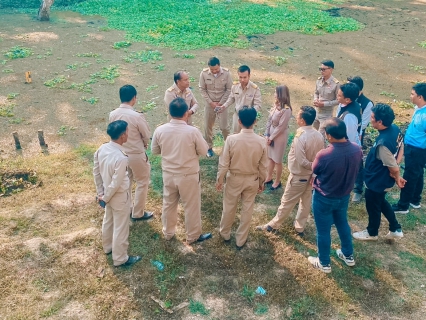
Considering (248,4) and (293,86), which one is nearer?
(293,86)

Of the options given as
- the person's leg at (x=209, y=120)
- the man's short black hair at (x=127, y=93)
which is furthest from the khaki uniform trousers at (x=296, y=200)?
the person's leg at (x=209, y=120)

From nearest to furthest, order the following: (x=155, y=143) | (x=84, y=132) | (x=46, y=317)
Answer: (x=46, y=317), (x=155, y=143), (x=84, y=132)

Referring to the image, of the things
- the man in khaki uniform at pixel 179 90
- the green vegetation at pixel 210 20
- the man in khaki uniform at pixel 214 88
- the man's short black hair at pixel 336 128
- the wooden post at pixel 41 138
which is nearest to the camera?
the man's short black hair at pixel 336 128

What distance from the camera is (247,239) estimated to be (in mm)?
5438

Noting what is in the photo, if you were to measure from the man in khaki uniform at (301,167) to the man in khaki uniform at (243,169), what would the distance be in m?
0.46

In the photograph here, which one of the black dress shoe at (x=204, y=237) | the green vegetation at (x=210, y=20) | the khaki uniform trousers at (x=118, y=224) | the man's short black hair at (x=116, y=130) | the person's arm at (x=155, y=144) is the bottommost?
the black dress shoe at (x=204, y=237)

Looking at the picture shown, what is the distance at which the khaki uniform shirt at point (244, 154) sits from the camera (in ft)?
15.4

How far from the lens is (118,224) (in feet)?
15.4

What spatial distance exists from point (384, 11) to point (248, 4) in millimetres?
6809

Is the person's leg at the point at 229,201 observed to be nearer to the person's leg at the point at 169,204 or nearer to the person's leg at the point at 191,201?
the person's leg at the point at 191,201

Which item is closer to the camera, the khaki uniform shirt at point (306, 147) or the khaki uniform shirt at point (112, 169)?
the khaki uniform shirt at point (112, 169)

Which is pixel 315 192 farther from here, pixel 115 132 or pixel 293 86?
pixel 293 86

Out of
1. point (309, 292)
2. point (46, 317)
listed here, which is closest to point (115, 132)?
point (46, 317)

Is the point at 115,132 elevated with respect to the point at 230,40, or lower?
elevated
